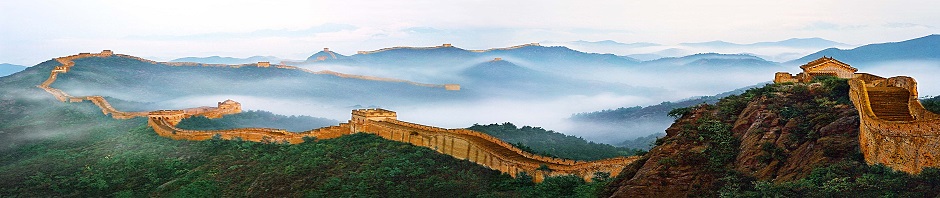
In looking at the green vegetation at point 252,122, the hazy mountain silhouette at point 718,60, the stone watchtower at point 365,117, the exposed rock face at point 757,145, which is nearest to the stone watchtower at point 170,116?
the green vegetation at point 252,122

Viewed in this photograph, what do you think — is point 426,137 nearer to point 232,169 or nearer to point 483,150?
point 483,150

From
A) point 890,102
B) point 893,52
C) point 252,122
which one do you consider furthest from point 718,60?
point 890,102

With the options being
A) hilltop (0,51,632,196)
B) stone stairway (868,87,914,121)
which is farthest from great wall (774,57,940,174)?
hilltop (0,51,632,196)

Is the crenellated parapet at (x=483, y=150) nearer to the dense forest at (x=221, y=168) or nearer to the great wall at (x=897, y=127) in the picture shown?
the dense forest at (x=221, y=168)

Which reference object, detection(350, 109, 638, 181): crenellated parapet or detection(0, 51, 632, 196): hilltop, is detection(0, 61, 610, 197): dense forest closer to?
detection(0, 51, 632, 196): hilltop

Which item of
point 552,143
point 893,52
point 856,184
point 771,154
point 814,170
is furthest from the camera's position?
point 893,52

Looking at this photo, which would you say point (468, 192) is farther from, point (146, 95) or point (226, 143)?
point (146, 95)
